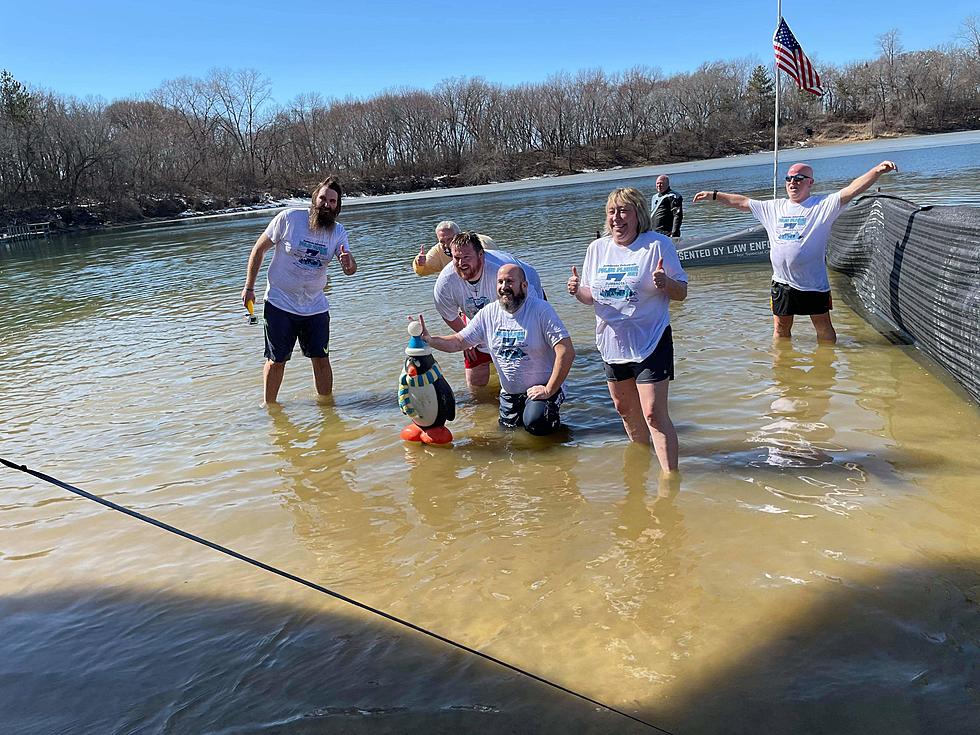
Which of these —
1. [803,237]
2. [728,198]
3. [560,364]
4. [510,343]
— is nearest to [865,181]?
[803,237]

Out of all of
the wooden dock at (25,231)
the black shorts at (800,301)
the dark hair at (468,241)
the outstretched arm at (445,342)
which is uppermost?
the wooden dock at (25,231)

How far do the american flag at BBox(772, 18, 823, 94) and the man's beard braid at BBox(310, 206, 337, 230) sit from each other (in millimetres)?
10380

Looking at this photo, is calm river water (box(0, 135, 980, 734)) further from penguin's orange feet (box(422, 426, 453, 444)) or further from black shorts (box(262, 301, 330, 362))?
black shorts (box(262, 301, 330, 362))

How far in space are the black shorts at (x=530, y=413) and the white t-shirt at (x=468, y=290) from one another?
2.19ft

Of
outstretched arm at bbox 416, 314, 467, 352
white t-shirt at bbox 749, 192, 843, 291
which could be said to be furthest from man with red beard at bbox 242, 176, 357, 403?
white t-shirt at bbox 749, 192, 843, 291

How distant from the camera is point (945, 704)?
9.02 ft

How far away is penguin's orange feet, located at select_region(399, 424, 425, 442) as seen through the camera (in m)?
6.16

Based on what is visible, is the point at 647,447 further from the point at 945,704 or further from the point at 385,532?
the point at 945,704

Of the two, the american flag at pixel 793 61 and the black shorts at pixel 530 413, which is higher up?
the american flag at pixel 793 61

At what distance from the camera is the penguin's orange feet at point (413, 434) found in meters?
6.16

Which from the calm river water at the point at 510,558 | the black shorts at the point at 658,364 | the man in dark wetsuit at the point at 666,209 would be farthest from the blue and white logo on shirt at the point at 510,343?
the man in dark wetsuit at the point at 666,209

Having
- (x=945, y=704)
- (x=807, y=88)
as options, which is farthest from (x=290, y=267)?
(x=807, y=88)

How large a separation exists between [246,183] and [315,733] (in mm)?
82466

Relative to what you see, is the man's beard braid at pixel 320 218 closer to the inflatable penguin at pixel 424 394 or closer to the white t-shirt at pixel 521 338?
the inflatable penguin at pixel 424 394
